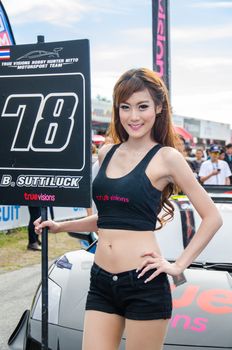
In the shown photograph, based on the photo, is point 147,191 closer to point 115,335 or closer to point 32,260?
point 115,335

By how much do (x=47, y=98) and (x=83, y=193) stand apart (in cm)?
49

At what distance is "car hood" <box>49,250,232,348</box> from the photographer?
2770 millimetres

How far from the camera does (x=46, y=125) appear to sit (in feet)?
8.61

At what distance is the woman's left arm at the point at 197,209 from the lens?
7.00 ft

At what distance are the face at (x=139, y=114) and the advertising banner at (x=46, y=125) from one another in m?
0.33

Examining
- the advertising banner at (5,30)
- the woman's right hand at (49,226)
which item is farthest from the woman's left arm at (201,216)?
the advertising banner at (5,30)

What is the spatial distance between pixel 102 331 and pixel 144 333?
0.57 ft

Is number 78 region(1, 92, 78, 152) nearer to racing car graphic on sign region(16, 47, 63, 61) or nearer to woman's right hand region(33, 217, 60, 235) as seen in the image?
racing car graphic on sign region(16, 47, 63, 61)

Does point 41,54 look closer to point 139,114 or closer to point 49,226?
point 139,114

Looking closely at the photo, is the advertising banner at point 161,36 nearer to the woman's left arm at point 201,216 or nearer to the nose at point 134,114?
the nose at point 134,114

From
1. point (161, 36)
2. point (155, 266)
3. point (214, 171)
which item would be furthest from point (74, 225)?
point (161, 36)

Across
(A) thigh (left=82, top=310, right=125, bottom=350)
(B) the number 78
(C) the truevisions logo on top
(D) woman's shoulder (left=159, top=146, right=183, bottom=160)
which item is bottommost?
(A) thigh (left=82, top=310, right=125, bottom=350)

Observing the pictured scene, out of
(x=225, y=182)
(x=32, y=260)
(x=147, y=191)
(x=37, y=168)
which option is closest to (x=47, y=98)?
(x=37, y=168)

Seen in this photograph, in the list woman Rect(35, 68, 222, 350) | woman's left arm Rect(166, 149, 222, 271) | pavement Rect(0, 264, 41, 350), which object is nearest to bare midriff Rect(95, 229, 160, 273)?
woman Rect(35, 68, 222, 350)
